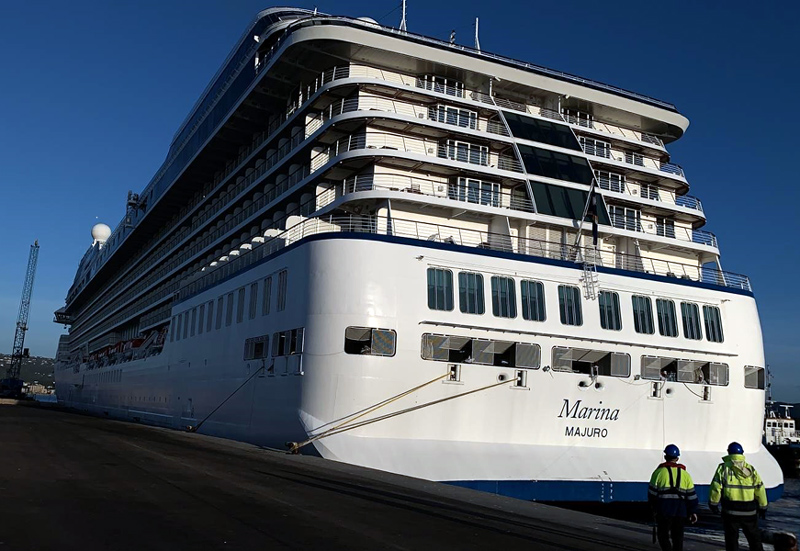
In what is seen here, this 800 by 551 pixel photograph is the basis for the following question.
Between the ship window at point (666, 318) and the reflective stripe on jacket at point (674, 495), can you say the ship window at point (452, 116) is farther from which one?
the reflective stripe on jacket at point (674, 495)

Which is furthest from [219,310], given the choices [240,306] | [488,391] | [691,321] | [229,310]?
[691,321]

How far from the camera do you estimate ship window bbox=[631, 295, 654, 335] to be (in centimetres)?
2262

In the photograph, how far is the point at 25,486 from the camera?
12438 millimetres

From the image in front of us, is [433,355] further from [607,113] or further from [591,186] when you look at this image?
[607,113]

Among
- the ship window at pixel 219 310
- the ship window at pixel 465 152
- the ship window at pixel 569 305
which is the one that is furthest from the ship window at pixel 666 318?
the ship window at pixel 219 310

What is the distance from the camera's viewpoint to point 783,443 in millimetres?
74000

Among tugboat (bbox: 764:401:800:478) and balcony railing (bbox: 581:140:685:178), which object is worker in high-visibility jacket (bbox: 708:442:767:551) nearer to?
balcony railing (bbox: 581:140:685:178)

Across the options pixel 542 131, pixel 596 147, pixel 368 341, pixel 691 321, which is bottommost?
pixel 368 341

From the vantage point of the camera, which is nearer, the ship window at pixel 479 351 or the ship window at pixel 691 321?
the ship window at pixel 479 351

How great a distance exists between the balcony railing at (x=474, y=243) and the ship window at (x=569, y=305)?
3.37 ft

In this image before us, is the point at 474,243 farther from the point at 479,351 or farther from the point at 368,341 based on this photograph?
the point at 368,341

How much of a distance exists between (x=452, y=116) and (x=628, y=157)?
8.34 m

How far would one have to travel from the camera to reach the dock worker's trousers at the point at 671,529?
9.27 meters

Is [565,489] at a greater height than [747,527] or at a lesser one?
lesser
